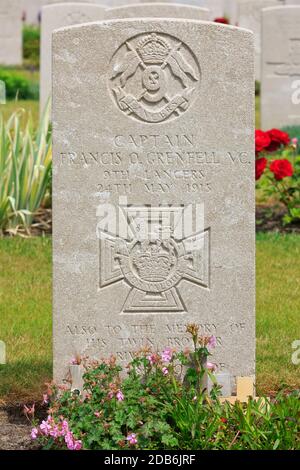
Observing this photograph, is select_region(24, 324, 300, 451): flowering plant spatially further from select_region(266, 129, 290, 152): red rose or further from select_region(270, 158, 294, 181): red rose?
select_region(266, 129, 290, 152): red rose

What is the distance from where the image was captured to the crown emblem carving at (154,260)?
5.09 m

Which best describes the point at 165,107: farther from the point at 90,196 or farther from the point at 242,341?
the point at 242,341

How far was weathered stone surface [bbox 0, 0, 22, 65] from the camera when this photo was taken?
68.9ft

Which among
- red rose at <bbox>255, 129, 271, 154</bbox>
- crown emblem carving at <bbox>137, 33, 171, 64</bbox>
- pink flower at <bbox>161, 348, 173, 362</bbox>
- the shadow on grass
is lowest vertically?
the shadow on grass

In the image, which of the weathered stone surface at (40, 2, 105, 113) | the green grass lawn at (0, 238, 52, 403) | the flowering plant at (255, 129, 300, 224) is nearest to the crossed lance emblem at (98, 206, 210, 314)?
the green grass lawn at (0, 238, 52, 403)

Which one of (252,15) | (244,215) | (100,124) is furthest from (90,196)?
A: (252,15)

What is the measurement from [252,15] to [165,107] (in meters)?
14.9

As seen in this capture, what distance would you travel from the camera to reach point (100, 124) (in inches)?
195

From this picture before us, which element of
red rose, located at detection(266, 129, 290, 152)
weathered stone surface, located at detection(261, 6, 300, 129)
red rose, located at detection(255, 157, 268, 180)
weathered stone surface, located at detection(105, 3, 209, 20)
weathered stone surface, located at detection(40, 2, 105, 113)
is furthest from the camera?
weathered stone surface, located at detection(261, 6, 300, 129)

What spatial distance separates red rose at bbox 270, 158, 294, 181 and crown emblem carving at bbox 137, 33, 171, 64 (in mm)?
3949

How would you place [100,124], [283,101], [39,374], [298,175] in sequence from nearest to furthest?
[100,124], [39,374], [298,175], [283,101]

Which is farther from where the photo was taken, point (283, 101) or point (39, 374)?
point (283, 101)

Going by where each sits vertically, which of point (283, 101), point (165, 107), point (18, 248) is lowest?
point (18, 248)

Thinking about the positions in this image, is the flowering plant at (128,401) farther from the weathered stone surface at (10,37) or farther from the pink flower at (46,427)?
the weathered stone surface at (10,37)
